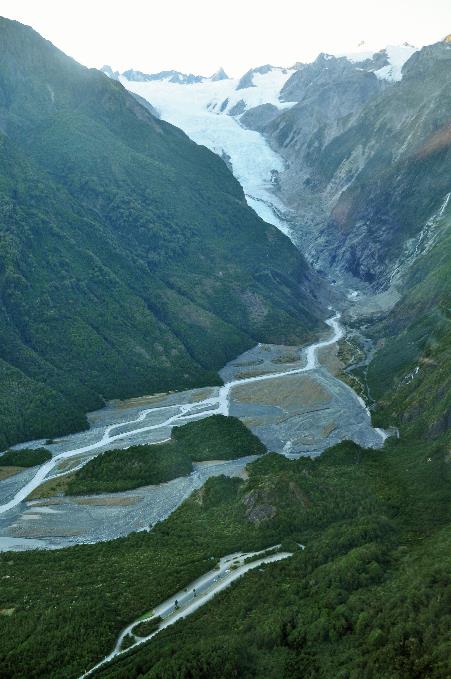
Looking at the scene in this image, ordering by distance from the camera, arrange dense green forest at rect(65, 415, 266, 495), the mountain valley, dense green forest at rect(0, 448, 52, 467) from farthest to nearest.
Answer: dense green forest at rect(0, 448, 52, 467) → dense green forest at rect(65, 415, 266, 495) → the mountain valley

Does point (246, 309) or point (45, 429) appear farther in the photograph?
point (246, 309)

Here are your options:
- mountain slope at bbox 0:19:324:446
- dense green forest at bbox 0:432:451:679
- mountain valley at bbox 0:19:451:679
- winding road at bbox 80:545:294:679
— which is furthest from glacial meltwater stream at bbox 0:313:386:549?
winding road at bbox 80:545:294:679

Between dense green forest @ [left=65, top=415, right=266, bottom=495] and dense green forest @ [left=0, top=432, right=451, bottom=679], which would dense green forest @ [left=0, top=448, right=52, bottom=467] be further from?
dense green forest @ [left=0, top=432, right=451, bottom=679]

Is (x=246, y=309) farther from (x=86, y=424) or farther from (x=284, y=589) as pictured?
(x=284, y=589)

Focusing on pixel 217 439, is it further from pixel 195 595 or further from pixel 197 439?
pixel 195 595

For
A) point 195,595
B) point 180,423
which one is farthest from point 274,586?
point 180,423

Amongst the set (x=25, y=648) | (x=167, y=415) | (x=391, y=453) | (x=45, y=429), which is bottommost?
(x=45, y=429)

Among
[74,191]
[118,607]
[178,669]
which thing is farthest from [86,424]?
[74,191]
